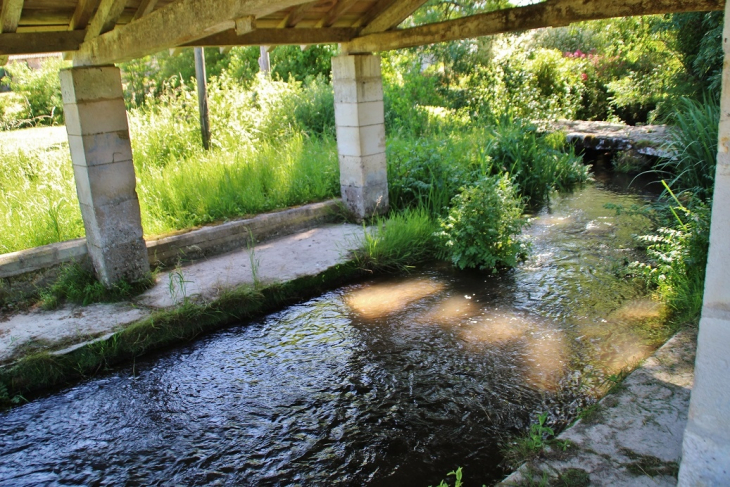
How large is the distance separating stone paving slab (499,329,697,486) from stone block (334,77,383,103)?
5.12 m

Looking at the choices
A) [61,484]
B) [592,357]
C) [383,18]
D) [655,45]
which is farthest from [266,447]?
[655,45]

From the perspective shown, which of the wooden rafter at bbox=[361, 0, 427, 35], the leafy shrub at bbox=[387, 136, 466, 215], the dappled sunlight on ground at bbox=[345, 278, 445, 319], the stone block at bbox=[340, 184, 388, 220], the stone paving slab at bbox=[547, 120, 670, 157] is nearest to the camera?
the dappled sunlight on ground at bbox=[345, 278, 445, 319]

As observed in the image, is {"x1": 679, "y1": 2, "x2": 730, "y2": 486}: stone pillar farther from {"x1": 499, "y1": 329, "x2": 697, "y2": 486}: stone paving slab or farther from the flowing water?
the flowing water

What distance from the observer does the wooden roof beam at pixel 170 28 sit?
11.9ft

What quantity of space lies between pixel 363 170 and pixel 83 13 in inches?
149

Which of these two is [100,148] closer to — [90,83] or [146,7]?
[90,83]

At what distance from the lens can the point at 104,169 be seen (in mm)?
5898

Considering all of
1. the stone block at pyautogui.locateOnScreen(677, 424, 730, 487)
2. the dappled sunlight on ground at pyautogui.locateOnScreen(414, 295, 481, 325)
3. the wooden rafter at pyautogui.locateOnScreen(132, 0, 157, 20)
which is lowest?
the dappled sunlight on ground at pyautogui.locateOnScreen(414, 295, 481, 325)

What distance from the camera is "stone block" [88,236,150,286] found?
19.9ft

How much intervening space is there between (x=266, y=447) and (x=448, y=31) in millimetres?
4800

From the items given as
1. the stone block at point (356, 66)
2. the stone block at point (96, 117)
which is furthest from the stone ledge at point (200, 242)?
the stone block at point (356, 66)

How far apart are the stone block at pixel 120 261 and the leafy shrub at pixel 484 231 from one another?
11.3 feet

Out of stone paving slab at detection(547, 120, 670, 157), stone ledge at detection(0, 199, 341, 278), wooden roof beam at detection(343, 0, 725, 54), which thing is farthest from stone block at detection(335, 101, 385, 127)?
stone paving slab at detection(547, 120, 670, 157)

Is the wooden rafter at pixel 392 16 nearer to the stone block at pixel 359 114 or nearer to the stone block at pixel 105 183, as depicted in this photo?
the stone block at pixel 359 114
